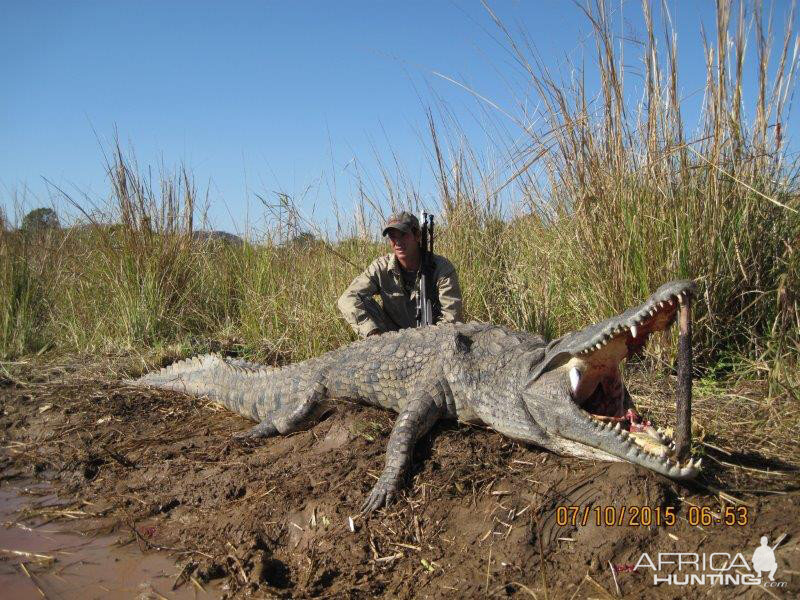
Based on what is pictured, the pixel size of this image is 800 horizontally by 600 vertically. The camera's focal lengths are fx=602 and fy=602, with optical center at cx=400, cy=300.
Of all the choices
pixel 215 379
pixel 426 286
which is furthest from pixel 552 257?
pixel 215 379

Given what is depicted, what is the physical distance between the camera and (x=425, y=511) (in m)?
2.86

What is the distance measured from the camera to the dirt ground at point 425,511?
2348 mm

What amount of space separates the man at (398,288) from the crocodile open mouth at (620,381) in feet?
7.24

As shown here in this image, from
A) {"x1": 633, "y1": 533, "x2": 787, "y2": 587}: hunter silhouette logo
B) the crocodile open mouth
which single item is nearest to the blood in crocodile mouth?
the crocodile open mouth

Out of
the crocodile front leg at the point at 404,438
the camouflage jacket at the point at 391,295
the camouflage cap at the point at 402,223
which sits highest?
the camouflage cap at the point at 402,223

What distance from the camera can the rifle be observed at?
5.18m

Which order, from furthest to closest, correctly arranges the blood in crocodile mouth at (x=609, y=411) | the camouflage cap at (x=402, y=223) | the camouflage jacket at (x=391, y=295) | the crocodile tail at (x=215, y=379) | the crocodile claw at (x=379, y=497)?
the camouflage jacket at (x=391, y=295) < the camouflage cap at (x=402, y=223) < the crocodile tail at (x=215, y=379) < the crocodile claw at (x=379, y=497) < the blood in crocodile mouth at (x=609, y=411)

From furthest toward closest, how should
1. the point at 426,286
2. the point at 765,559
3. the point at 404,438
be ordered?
the point at 426,286
the point at 404,438
the point at 765,559

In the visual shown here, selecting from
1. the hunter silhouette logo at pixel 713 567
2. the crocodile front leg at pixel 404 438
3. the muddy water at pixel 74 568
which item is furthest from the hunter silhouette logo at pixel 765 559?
the muddy water at pixel 74 568

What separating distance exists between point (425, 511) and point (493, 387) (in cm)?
80

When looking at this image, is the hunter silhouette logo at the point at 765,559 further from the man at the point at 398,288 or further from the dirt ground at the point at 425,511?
the man at the point at 398,288

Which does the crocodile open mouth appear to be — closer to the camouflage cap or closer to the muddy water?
the muddy water

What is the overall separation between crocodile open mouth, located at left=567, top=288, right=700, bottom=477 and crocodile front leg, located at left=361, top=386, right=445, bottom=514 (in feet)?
2.85

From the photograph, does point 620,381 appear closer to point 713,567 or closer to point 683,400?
point 683,400
